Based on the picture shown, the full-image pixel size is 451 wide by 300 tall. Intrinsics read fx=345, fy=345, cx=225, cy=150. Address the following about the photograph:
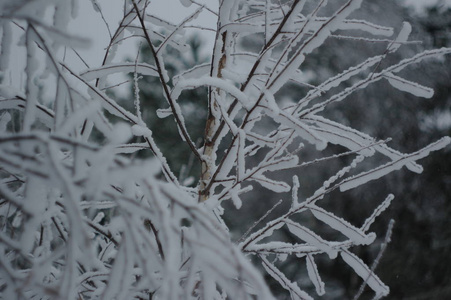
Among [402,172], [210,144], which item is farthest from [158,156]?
[402,172]

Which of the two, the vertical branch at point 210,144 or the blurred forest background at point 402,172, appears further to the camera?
the blurred forest background at point 402,172

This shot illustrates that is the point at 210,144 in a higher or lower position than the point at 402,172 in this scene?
higher

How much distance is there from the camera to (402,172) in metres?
6.69

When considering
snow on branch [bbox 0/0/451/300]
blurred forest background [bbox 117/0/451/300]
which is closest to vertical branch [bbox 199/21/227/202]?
snow on branch [bbox 0/0/451/300]

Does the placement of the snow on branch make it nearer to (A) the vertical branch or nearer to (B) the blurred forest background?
(A) the vertical branch

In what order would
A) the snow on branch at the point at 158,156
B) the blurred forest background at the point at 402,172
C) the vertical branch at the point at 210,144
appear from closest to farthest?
the snow on branch at the point at 158,156 → the vertical branch at the point at 210,144 → the blurred forest background at the point at 402,172

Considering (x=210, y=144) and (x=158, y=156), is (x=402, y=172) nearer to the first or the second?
(x=210, y=144)

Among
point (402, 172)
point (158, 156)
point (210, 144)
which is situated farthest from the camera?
point (402, 172)

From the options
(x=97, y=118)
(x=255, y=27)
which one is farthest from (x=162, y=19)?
(x=97, y=118)

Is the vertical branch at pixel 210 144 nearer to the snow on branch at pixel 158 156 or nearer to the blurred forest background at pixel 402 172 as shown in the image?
the snow on branch at pixel 158 156

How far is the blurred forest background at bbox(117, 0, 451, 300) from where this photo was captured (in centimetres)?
621

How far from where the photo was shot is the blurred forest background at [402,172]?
621cm

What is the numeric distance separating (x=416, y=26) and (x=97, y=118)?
7.68m

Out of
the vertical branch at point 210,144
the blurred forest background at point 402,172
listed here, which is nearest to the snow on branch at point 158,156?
the vertical branch at point 210,144
